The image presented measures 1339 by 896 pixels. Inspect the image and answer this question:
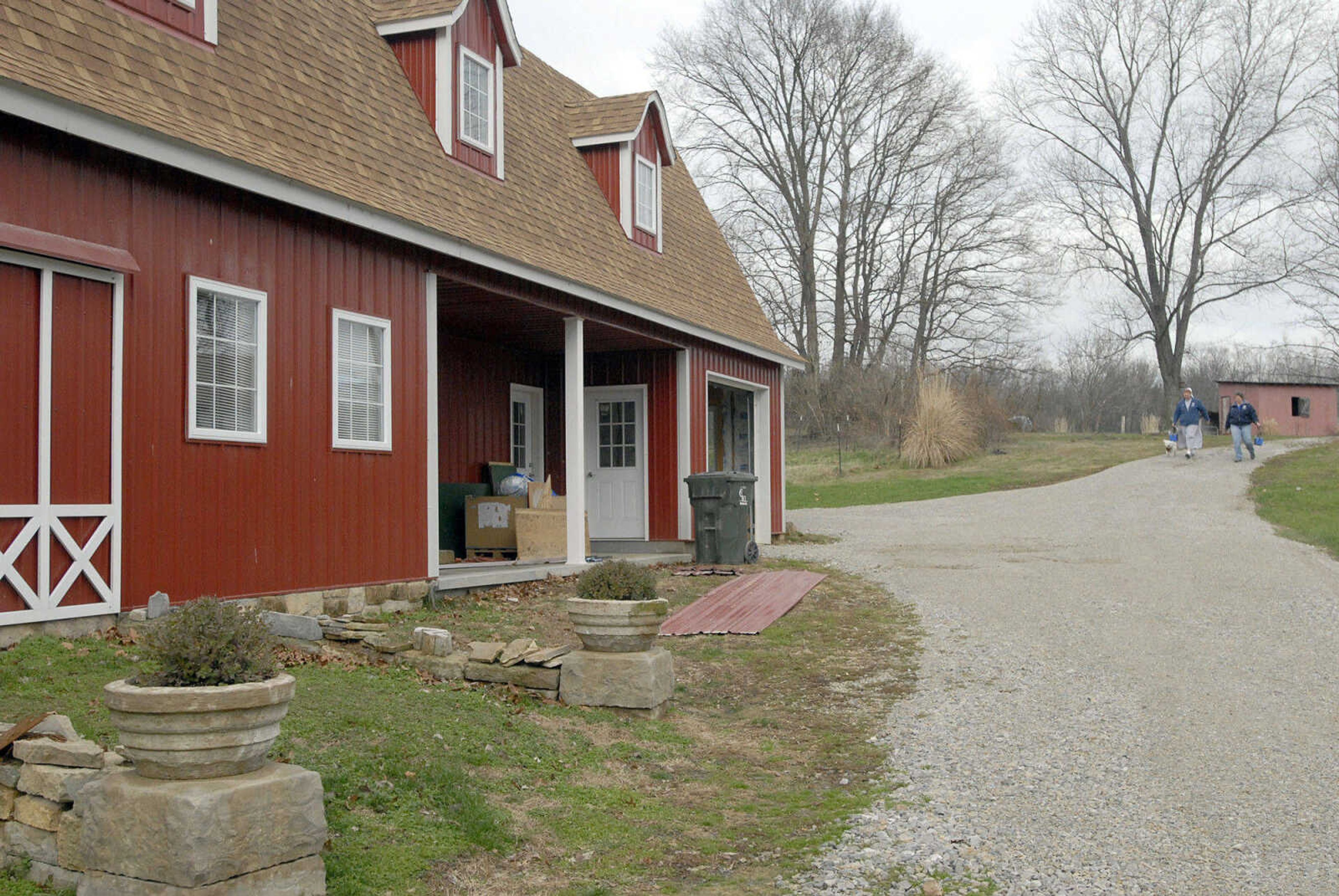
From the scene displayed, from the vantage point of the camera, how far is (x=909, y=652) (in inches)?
372

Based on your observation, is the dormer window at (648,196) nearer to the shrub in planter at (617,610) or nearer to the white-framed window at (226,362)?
the white-framed window at (226,362)

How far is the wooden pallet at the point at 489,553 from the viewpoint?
13008 millimetres

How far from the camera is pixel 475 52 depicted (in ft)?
39.1

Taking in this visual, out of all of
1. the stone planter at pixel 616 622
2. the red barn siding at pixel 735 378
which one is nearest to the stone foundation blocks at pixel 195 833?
the stone planter at pixel 616 622

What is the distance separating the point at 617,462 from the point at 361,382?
713 centimetres

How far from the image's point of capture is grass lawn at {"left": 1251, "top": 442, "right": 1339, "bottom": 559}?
18000mm

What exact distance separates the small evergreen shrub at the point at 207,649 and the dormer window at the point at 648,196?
12.2 meters

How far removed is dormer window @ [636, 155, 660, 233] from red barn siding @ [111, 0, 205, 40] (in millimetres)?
7651

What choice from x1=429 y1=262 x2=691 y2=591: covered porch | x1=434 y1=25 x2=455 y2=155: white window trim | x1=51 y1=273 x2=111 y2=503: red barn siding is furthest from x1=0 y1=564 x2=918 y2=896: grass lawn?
x1=434 y1=25 x2=455 y2=155: white window trim

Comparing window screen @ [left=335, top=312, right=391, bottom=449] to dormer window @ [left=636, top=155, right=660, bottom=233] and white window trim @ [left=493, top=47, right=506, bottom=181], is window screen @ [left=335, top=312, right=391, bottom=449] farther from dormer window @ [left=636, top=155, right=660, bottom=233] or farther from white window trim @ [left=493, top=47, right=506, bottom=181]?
dormer window @ [left=636, top=155, right=660, bottom=233]

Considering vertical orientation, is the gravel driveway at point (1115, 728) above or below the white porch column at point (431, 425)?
below

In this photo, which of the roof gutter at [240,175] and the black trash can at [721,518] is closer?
the roof gutter at [240,175]

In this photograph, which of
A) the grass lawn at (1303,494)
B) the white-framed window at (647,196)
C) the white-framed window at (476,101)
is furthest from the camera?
the grass lawn at (1303,494)

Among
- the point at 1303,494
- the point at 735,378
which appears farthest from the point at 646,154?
the point at 1303,494
